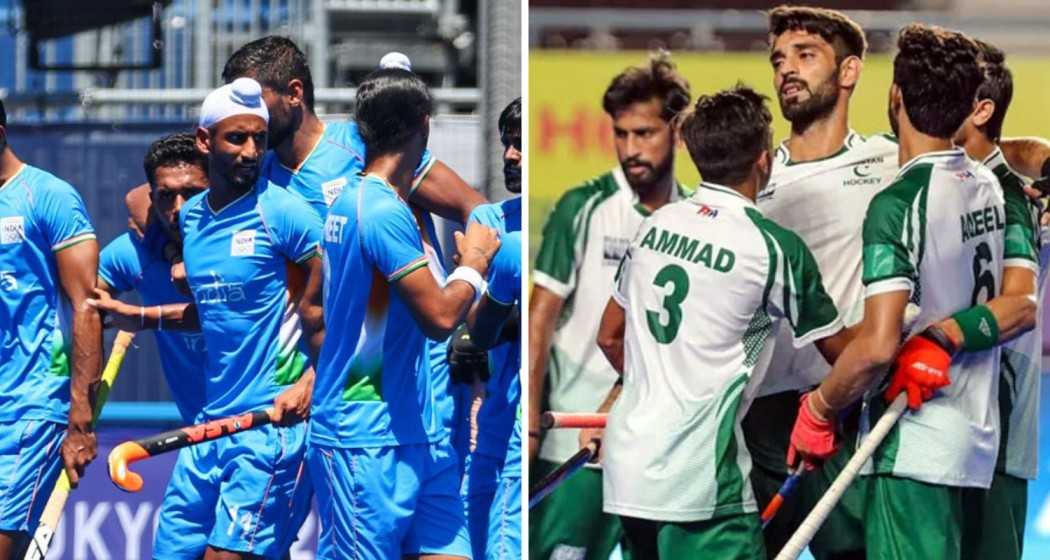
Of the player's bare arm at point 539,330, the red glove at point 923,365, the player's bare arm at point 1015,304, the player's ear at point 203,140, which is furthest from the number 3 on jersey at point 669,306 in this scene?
the player's ear at point 203,140

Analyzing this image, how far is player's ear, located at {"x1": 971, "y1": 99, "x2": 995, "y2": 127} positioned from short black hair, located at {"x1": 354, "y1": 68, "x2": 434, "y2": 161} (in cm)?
137

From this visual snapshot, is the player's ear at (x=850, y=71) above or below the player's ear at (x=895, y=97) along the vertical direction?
above

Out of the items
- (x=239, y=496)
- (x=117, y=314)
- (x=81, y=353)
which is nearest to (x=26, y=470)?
(x=81, y=353)

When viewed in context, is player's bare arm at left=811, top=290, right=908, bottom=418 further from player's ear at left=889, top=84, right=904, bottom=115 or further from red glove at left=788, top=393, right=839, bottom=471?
player's ear at left=889, top=84, right=904, bottom=115

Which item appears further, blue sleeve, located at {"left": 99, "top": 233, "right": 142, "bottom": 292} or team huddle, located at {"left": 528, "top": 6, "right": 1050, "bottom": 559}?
blue sleeve, located at {"left": 99, "top": 233, "right": 142, "bottom": 292}

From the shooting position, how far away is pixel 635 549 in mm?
5254

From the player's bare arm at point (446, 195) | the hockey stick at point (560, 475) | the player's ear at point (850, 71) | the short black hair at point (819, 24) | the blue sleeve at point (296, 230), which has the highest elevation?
the short black hair at point (819, 24)

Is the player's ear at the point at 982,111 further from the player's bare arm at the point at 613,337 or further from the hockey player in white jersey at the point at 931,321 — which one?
the player's bare arm at the point at 613,337

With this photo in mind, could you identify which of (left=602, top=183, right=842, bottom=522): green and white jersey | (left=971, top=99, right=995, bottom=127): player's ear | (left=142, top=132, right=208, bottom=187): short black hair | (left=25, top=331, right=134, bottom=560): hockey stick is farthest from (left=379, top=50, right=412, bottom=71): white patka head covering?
(left=971, top=99, right=995, bottom=127): player's ear

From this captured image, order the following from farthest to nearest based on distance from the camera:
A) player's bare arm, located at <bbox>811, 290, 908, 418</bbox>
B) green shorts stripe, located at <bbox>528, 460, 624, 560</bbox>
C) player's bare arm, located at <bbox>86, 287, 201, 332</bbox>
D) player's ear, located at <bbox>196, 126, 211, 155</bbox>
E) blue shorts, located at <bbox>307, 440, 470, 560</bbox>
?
player's bare arm, located at <bbox>86, 287, 201, 332</bbox>, player's ear, located at <bbox>196, 126, 211, 155</bbox>, green shorts stripe, located at <bbox>528, 460, 624, 560</bbox>, blue shorts, located at <bbox>307, 440, 470, 560</bbox>, player's bare arm, located at <bbox>811, 290, 908, 418</bbox>

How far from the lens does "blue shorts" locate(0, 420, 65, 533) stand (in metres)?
5.43

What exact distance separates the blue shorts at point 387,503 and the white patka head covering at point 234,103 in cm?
88

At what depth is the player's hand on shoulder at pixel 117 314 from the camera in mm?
5535

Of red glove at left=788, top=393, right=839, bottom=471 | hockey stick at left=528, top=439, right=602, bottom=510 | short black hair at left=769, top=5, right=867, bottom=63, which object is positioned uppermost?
short black hair at left=769, top=5, right=867, bottom=63
